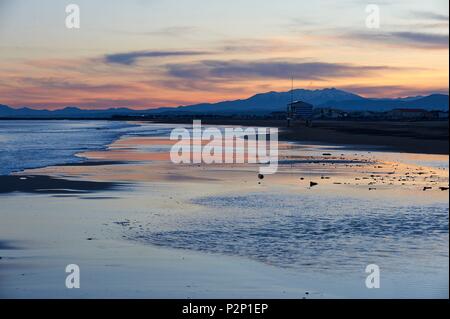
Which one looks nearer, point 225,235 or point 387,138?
point 225,235

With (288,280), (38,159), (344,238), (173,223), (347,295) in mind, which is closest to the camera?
(347,295)

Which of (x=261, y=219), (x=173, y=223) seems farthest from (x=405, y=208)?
(x=173, y=223)

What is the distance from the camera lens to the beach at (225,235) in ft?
33.1

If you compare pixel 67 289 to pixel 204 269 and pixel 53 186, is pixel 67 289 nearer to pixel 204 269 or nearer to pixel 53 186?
pixel 204 269

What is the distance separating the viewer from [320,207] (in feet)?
57.1

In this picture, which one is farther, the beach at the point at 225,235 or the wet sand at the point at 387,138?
the wet sand at the point at 387,138

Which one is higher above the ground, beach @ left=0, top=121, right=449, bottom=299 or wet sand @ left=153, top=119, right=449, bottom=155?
wet sand @ left=153, top=119, right=449, bottom=155

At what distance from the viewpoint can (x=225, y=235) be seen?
13.7 metres

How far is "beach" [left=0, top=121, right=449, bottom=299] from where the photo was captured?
10102 millimetres

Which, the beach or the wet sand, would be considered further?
the wet sand

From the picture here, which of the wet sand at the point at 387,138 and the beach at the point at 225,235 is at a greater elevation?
the wet sand at the point at 387,138
